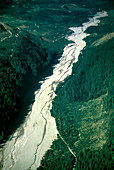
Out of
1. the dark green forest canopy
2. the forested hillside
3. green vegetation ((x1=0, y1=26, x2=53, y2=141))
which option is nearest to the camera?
the forested hillside

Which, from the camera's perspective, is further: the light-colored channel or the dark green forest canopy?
the light-colored channel

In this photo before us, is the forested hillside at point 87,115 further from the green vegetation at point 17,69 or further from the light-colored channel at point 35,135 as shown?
the green vegetation at point 17,69

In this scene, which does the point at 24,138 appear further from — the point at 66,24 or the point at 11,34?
the point at 66,24

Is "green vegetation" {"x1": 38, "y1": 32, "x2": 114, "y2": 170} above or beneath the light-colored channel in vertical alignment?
above

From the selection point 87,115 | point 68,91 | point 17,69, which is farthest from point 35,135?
point 17,69

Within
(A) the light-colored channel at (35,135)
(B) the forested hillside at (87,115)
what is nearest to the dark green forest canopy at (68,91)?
(B) the forested hillside at (87,115)

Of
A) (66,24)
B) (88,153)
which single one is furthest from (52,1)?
(88,153)

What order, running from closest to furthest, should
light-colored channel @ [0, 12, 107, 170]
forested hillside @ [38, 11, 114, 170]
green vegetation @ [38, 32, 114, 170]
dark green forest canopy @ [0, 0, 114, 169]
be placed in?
forested hillside @ [38, 11, 114, 170] → green vegetation @ [38, 32, 114, 170] → dark green forest canopy @ [0, 0, 114, 169] → light-colored channel @ [0, 12, 107, 170]

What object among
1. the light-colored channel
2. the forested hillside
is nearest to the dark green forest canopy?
the forested hillside

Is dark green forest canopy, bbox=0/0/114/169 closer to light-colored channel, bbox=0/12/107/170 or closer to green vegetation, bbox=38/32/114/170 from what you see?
green vegetation, bbox=38/32/114/170
